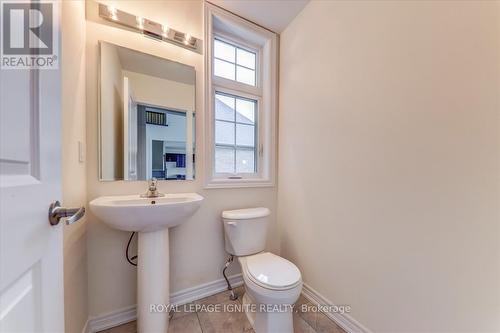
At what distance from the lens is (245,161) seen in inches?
75.2

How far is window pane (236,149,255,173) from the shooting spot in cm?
187

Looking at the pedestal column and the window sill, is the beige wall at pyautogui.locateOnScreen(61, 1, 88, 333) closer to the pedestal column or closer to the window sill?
the pedestal column

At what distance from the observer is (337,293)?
4.37ft

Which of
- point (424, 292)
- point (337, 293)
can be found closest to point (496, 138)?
point (424, 292)

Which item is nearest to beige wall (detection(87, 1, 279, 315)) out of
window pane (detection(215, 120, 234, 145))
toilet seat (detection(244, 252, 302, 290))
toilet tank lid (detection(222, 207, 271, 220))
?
toilet tank lid (detection(222, 207, 271, 220))

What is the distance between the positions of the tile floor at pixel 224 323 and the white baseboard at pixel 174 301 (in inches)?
1.4

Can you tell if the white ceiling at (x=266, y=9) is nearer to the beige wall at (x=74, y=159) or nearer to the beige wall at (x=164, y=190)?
the beige wall at (x=164, y=190)

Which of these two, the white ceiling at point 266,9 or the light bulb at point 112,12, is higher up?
the white ceiling at point 266,9

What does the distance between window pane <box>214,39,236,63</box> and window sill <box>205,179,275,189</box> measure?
1.10m

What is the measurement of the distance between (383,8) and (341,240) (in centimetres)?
135

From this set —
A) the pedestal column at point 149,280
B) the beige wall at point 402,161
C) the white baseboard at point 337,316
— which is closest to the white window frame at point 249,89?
the beige wall at point 402,161

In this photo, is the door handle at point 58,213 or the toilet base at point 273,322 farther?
the toilet base at point 273,322

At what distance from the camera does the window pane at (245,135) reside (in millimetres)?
1876

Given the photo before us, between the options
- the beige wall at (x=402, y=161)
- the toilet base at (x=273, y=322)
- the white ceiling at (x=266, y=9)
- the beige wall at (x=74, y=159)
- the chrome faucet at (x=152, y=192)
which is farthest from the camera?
the white ceiling at (x=266, y=9)
